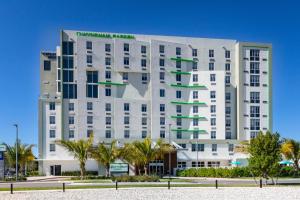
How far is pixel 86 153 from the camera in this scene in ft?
182

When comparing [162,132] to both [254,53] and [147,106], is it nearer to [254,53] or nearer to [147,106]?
[147,106]

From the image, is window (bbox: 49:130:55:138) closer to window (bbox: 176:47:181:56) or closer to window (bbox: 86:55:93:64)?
window (bbox: 86:55:93:64)

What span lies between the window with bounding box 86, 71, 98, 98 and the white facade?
0.61ft

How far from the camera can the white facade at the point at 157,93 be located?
2938 inches

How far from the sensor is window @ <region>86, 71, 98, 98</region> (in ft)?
246

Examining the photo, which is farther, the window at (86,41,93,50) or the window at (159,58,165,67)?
the window at (159,58,165,67)

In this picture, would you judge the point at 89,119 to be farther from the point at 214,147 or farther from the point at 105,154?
the point at 214,147

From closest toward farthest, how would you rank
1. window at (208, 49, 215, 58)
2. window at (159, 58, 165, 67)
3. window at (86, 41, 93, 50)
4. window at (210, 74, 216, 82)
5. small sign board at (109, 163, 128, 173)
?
1. small sign board at (109, 163, 128, 173)
2. window at (86, 41, 93, 50)
3. window at (159, 58, 165, 67)
4. window at (210, 74, 216, 82)
5. window at (208, 49, 215, 58)

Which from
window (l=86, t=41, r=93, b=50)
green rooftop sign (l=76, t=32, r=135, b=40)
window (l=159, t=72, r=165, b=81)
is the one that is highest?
green rooftop sign (l=76, t=32, r=135, b=40)

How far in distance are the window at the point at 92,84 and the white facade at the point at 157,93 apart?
0.61 feet

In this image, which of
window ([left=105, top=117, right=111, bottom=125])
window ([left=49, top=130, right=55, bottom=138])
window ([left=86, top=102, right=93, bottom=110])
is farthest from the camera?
window ([left=105, top=117, right=111, bottom=125])

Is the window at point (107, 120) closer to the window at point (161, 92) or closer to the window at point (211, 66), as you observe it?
the window at point (161, 92)

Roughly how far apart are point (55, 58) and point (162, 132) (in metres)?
26.3

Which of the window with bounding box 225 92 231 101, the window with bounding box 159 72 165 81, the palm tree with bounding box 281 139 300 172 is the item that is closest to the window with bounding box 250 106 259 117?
the window with bounding box 225 92 231 101
